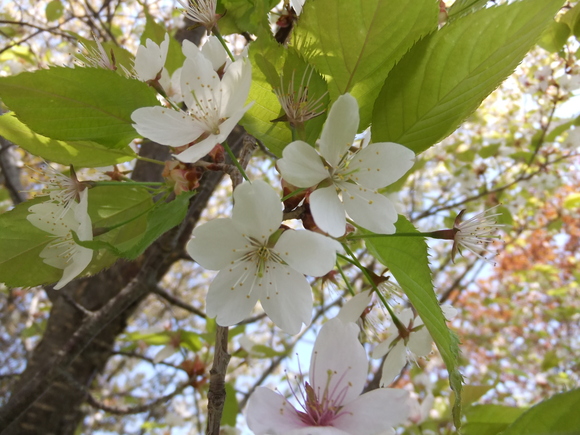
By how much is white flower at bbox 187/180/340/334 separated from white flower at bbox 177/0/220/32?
1.27 feet

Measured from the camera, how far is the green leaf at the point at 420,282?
0.53m

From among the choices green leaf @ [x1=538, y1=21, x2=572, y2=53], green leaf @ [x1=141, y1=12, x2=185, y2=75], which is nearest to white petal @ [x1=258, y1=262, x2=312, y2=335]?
green leaf @ [x1=141, y1=12, x2=185, y2=75]

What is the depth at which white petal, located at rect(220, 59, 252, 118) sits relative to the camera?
62 centimetres

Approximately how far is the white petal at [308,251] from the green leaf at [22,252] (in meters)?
0.42

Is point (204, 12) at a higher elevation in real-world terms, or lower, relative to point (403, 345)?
higher

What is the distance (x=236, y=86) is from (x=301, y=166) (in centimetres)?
16

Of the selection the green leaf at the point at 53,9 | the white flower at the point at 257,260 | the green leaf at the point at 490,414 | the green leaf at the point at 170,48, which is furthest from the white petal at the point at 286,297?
the green leaf at the point at 53,9

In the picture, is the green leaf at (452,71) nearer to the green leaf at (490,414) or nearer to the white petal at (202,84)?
the white petal at (202,84)

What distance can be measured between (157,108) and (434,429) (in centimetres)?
141

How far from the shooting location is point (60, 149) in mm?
829

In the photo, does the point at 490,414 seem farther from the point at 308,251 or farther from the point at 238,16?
the point at 238,16

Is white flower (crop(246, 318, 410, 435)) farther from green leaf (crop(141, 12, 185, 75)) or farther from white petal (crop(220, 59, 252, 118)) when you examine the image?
green leaf (crop(141, 12, 185, 75))

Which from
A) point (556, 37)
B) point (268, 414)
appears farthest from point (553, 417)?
point (556, 37)

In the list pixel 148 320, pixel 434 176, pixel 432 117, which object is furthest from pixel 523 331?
pixel 432 117
